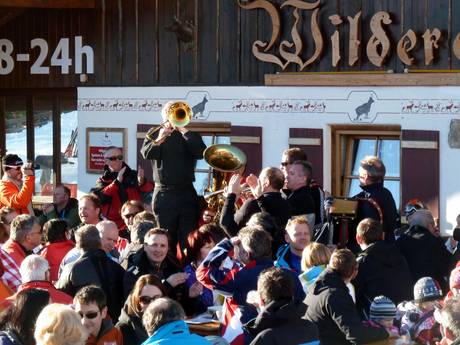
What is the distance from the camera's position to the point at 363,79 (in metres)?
13.1

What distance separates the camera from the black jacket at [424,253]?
984 centimetres

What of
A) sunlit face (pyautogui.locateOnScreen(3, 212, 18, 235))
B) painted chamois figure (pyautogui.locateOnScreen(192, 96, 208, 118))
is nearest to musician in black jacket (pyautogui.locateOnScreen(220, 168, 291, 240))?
sunlit face (pyautogui.locateOnScreen(3, 212, 18, 235))

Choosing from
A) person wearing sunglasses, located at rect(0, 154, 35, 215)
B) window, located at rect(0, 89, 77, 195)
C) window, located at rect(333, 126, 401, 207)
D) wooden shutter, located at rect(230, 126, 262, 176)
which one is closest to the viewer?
person wearing sunglasses, located at rect(0, 154, 35, 215)

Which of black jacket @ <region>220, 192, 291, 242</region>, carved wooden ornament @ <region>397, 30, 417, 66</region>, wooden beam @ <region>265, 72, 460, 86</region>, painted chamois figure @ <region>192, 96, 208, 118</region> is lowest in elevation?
black jacket @ <region>220, 192, 291, 242</region>

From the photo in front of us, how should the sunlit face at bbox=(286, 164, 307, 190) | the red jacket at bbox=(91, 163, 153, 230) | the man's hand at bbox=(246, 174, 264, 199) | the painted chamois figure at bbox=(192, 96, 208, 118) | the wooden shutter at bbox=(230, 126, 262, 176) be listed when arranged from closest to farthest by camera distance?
the man's hand at bbox=(246, 174, 264, 199) → the sunlit face at bbox=(286, 164, 307, 190) → the red jacket at bbox=(91, 163, 153, 230) → the wooden shutter at bbox=(230, 126, 262, 176) → the painted chamois figure at bbox=(192, 96, 208, 118)

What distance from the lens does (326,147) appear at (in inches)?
536

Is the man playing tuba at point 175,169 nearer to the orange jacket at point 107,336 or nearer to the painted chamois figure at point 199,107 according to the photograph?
the painted chamois figure at point 199,107

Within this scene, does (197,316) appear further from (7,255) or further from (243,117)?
(243,117)

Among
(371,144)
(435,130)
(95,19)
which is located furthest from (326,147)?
(95,19)

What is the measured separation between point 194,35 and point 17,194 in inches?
130

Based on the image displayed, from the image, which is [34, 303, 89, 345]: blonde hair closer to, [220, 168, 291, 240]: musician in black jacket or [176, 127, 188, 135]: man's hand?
[220, 168, 291, 240]: musician in black jacket

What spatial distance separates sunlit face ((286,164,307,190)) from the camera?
10.2m

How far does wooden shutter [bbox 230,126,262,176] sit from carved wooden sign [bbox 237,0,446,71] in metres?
0.90

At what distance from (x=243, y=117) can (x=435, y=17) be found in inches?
114
